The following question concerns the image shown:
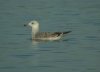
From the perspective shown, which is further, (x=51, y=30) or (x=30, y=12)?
(x=30, y=12)

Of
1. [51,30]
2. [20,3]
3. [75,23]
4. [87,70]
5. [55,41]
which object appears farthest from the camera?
[20,3]

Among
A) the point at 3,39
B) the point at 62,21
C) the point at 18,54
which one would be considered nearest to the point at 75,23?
the point at 62,21

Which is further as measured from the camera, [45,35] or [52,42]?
[45,35]

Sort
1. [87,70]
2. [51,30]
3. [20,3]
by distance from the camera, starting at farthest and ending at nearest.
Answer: [20,3]
[51,30]
[87,70]

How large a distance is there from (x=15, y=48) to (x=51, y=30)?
3923 mm

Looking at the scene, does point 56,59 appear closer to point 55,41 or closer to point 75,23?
point 55,41

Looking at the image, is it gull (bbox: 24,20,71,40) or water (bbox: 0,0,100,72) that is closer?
water (bbox: 0,0,100,72)

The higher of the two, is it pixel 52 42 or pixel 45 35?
pixel 45 35

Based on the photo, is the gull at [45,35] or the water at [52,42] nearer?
the water at [52,42]

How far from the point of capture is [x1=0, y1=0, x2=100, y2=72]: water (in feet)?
62.1

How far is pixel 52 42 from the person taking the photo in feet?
76.3

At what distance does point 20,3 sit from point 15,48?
1272cm

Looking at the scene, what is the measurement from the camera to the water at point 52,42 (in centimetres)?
1892

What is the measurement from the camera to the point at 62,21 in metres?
28.1
